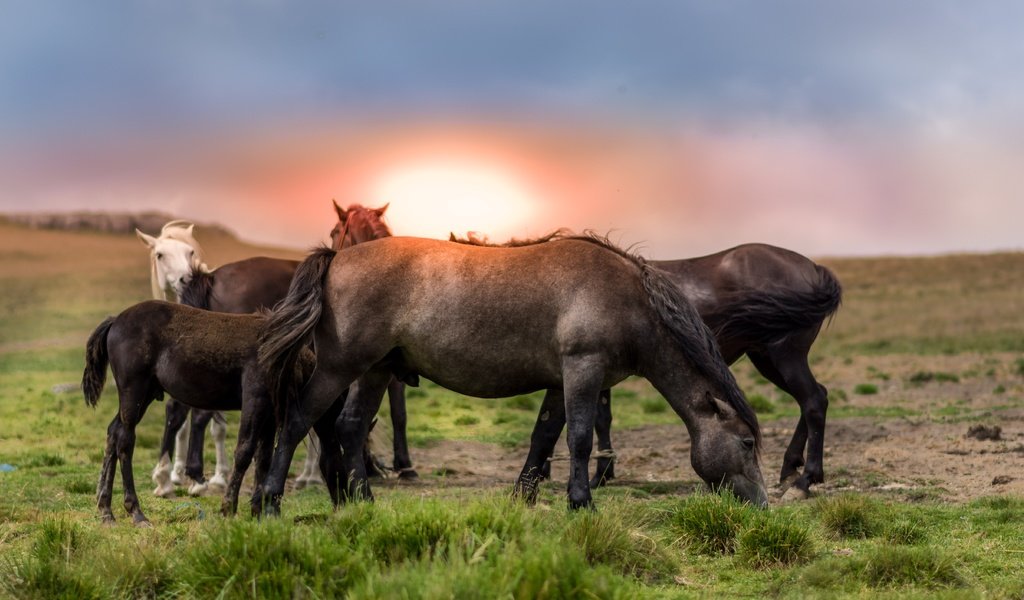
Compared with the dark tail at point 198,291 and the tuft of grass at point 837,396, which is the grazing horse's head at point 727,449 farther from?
the tuft of grass at point 837,396

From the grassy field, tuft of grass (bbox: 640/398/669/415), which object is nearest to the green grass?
the grassy field

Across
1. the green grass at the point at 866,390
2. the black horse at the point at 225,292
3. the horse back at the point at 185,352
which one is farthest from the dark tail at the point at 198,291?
the green grass at the point at 866,390

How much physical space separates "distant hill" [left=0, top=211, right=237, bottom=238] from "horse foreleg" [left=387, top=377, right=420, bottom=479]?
71.3 m

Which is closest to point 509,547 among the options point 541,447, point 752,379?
point 541,447

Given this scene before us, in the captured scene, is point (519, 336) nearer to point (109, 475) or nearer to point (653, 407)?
point (109, 475)

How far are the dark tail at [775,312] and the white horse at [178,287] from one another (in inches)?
210

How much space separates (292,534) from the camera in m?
5.01

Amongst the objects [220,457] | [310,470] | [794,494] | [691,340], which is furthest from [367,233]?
[794,494]

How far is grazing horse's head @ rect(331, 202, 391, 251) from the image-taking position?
35.5ft

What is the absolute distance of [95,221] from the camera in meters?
82.2

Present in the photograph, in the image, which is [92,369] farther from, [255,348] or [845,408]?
[845,408]

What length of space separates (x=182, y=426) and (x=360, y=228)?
284cm

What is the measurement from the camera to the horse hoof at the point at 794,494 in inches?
362

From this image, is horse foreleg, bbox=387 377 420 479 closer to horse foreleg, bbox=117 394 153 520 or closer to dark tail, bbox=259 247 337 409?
horse foreleg, bbox=117 394 153 520
